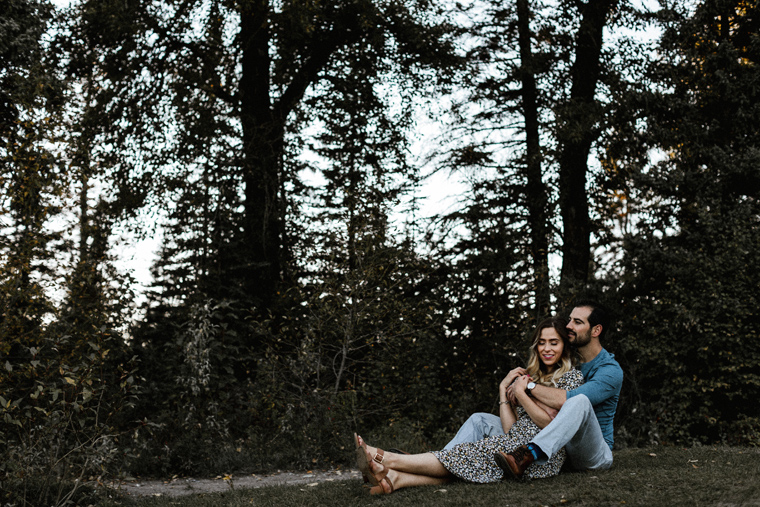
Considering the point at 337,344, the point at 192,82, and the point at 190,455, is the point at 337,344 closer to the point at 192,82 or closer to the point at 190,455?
the point at 190,455

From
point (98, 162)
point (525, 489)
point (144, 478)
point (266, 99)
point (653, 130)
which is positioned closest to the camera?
point (525, 489)

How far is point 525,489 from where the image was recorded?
4703 millimetres

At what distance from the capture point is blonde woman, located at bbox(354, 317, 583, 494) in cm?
485

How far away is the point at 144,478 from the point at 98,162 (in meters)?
6.28

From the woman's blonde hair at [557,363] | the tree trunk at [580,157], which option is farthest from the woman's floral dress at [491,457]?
the tree trunk at [580,157]

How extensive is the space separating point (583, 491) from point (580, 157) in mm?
9327

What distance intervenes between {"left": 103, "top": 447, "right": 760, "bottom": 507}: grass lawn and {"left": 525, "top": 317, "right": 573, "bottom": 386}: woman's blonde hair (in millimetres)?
724

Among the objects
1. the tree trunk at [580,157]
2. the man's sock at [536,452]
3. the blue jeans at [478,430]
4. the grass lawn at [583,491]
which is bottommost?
the grass lawn at [583,491]

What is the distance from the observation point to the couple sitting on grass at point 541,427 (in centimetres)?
478

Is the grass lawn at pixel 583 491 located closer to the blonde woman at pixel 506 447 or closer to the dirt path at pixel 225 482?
the blonde woman at pixel 506 447

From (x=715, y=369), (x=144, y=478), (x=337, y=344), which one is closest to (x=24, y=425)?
(x=144, y=478)

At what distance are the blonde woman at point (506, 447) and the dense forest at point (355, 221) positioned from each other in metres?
2.27

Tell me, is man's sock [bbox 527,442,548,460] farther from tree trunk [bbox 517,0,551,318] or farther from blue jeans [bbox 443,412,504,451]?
tree trunk [bbox 517,0,551,318]

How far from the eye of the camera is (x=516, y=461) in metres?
4.80
